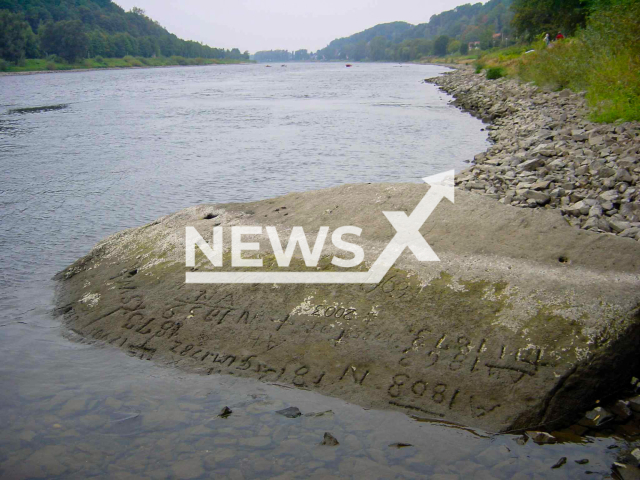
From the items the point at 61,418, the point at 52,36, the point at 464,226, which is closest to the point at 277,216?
the point at 464,226

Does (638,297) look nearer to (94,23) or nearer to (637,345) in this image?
(637,345)

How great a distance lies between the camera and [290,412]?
5199 mm

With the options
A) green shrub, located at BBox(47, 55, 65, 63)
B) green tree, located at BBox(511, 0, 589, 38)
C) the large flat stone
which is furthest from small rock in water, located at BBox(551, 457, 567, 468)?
green shrub, located at BBox(47, 55, 65, 63)

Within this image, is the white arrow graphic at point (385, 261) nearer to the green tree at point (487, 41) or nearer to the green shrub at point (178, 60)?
the green tree at point (487, 41)

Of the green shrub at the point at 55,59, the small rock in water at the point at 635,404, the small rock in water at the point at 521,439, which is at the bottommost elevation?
the green shrub at the point at 55,59

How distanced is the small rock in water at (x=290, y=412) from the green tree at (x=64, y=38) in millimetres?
120059

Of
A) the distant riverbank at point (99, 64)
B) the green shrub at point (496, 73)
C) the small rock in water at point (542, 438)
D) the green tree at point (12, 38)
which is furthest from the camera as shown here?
the distant riverbank at point (99, 64)

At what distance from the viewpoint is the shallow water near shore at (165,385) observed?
15.0ft

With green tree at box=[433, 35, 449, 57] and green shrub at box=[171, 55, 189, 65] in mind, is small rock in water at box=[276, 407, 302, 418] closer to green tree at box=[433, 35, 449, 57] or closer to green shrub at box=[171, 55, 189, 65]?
green shrub at box=[171, 55, 189, 65]

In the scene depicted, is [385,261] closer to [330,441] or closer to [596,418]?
[330,441]

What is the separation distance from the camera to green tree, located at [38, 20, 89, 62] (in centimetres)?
10675

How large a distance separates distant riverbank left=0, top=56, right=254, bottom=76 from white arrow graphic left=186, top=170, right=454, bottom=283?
9251cm

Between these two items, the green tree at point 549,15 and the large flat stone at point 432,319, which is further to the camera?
the green tree at point 549,15

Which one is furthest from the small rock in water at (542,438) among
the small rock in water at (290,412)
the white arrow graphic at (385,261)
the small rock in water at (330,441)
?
the white arrow graphic at (385,261)
